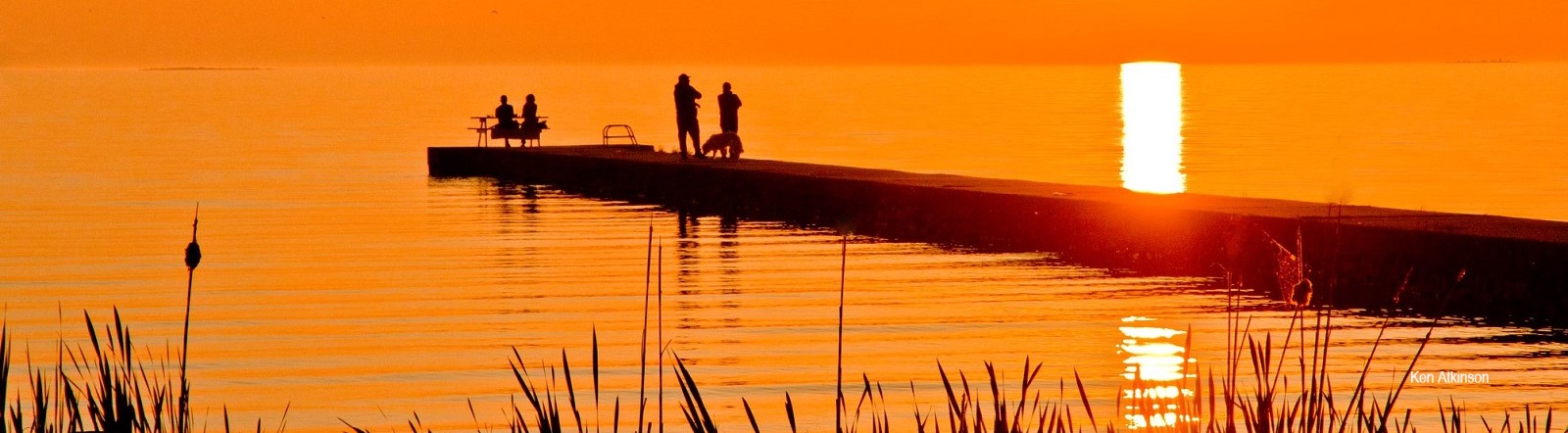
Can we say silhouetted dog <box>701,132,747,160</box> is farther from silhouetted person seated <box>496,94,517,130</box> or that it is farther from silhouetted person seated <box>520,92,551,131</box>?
silhouetted person seated <box>496,94,517,130</box>

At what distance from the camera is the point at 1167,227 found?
14.8m

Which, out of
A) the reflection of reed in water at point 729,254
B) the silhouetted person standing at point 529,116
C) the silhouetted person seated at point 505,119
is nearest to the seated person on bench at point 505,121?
the silhouetted person seated at point 505,119

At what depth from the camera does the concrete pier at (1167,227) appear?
11.1m

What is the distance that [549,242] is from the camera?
16.9m

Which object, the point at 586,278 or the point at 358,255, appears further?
the point at 358,255

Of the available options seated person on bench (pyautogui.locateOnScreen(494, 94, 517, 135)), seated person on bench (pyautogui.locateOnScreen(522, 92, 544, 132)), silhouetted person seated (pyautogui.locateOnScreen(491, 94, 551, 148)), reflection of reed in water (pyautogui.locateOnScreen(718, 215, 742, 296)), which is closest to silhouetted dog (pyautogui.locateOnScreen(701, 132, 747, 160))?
reflection of reed in water (pyautogui.locateOnScreen(718, 215, 742, 296))

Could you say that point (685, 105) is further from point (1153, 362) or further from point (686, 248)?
point (1153, 362)

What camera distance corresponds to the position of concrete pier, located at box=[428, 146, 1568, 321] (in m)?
11.1

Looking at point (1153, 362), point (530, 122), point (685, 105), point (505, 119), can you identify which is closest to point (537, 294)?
point (1153, 362)

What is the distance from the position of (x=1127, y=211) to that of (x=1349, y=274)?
2779 mm

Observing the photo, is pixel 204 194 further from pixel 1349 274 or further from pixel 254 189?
pixel 1349 274

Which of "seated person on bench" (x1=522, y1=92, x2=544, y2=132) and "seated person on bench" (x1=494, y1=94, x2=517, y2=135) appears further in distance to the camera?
"seated person on bench" (x1=494, y1=94, x2=517, y2=135)

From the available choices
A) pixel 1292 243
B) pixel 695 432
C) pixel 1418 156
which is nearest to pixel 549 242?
pixel 1292 243

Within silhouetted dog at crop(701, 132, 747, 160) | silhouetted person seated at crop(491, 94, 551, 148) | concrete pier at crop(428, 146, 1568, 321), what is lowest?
concrete pier at crop(428, 146, 1568, 321)
